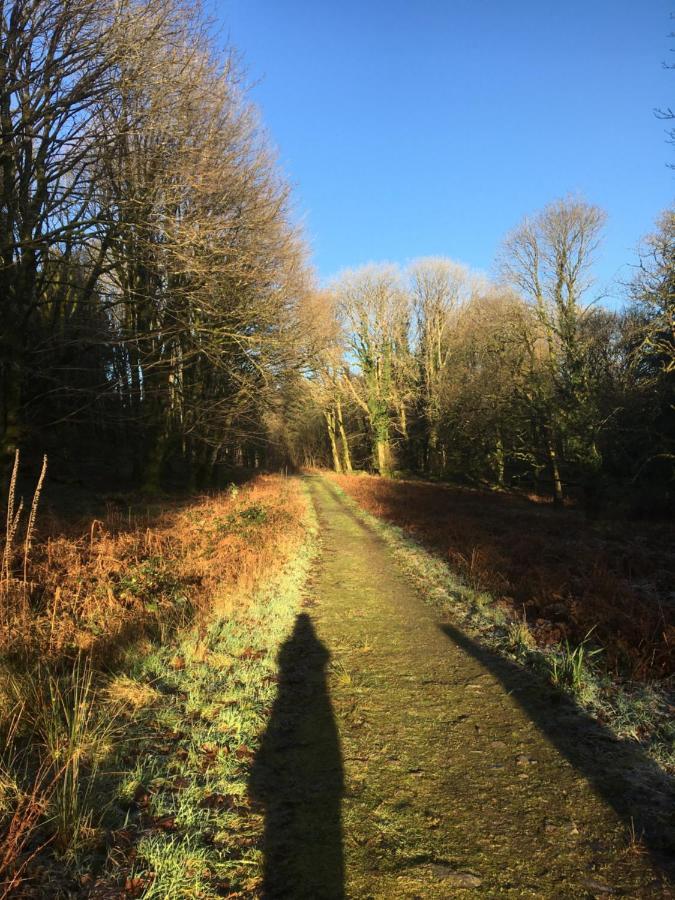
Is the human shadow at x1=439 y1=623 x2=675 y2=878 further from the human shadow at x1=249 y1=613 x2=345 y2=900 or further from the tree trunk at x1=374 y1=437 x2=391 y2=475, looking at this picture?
the tree trunk at x1=374 y1=437 x2=391 y2=475

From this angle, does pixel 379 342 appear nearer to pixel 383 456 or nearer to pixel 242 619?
pixel 383 456

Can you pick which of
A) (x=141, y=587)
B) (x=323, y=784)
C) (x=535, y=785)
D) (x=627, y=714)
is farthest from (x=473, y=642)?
(x=141, y=587)

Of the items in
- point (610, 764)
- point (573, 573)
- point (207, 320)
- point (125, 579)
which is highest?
point (207, 320)

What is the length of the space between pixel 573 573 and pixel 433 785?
6.14m

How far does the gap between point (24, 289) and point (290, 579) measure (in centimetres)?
807

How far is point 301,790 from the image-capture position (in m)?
3.16

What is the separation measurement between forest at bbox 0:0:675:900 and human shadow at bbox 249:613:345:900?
18 mm

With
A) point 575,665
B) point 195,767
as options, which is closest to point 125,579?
point 195,767

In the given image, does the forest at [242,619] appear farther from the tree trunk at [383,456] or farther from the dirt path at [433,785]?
the tree trunk at [383,456]

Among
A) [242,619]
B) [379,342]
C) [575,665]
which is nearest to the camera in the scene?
[575,665]

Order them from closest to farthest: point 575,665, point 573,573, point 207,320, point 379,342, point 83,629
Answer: point 575,665, point 83,629, point 573,573, point 207,320, point 379,342

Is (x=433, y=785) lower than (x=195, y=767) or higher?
lower

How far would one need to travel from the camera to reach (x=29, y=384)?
11.4 m

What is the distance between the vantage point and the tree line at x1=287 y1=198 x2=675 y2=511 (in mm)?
16281
